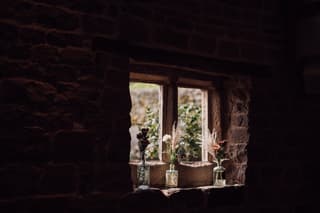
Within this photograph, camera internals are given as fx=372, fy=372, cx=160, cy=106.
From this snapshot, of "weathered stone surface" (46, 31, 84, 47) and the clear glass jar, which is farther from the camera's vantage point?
the clear glass jar

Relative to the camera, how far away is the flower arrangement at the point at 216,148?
325 cm

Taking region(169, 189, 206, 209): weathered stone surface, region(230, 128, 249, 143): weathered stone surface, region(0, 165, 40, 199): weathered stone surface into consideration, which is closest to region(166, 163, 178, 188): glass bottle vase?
region(169, 189, 206, 209): weathered stone surface

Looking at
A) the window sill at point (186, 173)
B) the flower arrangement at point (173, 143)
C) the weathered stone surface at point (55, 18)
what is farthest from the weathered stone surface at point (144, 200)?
the weathered stone surface at point (55, 18)

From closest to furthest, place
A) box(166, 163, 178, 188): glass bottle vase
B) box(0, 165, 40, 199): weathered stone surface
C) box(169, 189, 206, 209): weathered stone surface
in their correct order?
1. box(0, 165, 40, 199): weathered stone surface
2. box(169, 189, 206, 209): weathered stone surface
3. box(166, 163, 178, 188): glass bottle vase

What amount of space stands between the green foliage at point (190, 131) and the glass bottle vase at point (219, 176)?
232 millimetres

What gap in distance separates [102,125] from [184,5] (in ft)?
4.04

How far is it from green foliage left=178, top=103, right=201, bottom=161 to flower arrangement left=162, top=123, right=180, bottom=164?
0.17 meters

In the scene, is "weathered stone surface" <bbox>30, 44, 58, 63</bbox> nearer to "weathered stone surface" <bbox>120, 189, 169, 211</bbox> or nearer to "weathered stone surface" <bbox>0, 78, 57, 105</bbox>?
"weathered stone surface" <bbox>0, 78, 57, 105</bbox>

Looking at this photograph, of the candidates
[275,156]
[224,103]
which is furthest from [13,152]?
[275,156]

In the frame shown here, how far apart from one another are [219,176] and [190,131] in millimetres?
480

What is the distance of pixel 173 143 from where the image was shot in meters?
3.10

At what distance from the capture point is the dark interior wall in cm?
232

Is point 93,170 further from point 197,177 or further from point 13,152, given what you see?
point 197,177

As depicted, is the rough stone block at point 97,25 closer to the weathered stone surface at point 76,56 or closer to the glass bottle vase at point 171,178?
the weathered stone surface at point 76,56
